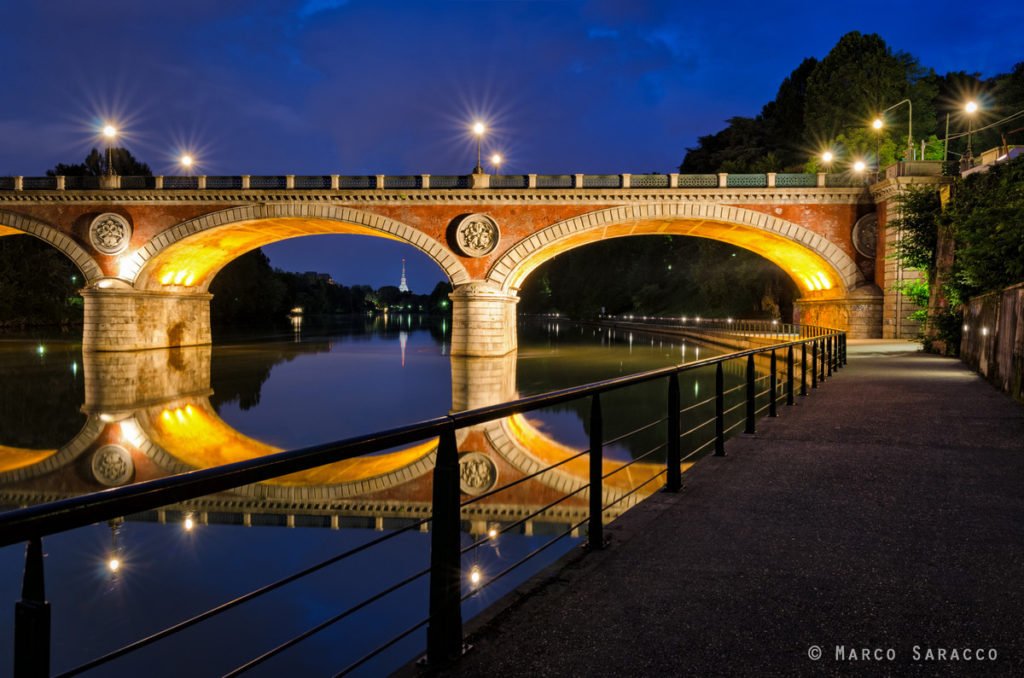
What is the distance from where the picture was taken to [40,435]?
13.1 metres

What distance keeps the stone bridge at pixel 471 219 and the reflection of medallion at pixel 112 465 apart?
58.0ft

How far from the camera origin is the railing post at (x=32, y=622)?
1510mm

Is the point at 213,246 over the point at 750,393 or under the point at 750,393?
over

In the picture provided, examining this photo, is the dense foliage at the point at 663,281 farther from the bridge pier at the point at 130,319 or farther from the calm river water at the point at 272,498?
the bridge pier at the point at 130,319

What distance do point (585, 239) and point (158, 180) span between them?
1923cm

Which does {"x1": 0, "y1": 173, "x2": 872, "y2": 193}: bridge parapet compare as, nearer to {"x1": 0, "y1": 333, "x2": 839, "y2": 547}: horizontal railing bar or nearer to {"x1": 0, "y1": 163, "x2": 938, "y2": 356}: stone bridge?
{"x1": 0, "y1": 163, "x2": 938, "y2": 356}: stone bridge

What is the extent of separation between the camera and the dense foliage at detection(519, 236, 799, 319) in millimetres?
44250

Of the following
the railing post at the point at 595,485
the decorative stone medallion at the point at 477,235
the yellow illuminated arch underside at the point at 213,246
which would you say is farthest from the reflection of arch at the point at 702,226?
the railing post at the point at 595,485

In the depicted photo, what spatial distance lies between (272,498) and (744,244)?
98.9 feet

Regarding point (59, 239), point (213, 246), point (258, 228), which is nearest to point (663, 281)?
point (258, 228)

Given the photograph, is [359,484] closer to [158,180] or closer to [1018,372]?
[1018,372]

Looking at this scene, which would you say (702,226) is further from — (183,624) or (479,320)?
(183,624)

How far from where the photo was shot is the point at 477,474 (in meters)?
10.0

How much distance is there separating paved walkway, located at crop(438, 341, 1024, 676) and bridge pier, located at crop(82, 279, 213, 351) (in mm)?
30722
